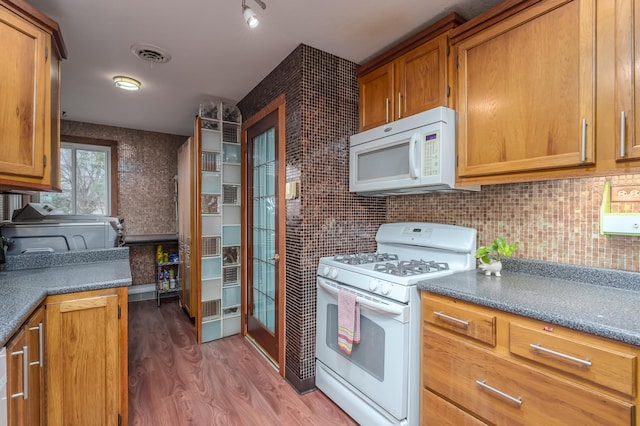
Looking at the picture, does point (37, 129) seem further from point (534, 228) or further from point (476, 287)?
point (534, 228)

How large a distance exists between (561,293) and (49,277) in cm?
256

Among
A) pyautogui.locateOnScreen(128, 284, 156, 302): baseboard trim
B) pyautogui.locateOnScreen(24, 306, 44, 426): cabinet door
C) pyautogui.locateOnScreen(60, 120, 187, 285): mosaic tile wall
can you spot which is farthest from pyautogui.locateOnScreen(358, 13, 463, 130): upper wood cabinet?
pyautogui.locateOnScreen(128, 284, 156, 302): baseboard trim

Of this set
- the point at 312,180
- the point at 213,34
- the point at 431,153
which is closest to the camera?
the point at 431,153

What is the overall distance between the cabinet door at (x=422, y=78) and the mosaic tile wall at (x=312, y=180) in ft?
1.53

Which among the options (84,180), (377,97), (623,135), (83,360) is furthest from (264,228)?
(84,180)

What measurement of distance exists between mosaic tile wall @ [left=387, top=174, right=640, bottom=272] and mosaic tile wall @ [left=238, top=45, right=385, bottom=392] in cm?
75

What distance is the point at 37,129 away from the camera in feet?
5.16

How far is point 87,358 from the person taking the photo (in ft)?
5.08

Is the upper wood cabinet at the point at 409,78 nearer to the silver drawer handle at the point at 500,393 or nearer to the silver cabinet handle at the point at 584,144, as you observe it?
the silver cabinet handle at the point at 584,144

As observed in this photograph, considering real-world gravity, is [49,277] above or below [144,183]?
below

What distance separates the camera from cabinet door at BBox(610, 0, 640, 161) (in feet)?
3.89

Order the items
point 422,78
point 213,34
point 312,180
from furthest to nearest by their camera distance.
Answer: point 312,180 < point 213,34 < point 422,78

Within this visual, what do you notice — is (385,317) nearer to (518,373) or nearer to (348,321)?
(348,321)

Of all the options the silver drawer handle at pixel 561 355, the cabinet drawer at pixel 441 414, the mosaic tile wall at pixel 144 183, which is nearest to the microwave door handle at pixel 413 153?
the silver drawer handle at pixel 561 355
